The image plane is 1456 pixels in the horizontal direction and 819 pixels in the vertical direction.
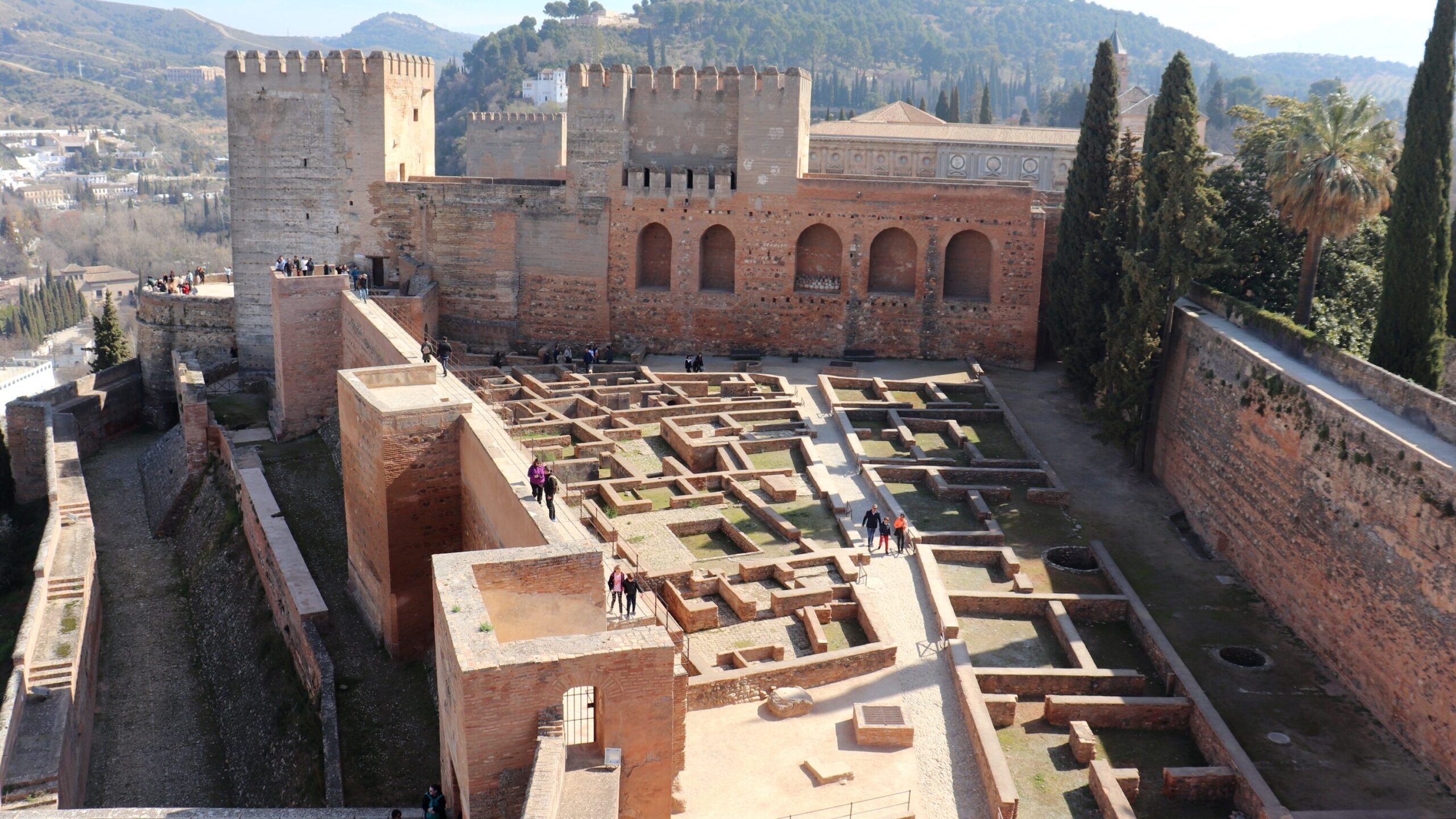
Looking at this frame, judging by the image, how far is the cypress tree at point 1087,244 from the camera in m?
26.1

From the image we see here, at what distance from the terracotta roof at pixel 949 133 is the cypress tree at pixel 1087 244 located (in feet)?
52.1

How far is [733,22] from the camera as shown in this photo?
149 meters

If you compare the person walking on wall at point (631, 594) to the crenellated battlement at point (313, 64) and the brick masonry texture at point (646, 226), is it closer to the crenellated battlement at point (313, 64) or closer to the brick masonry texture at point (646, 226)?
the brick masonry texture at point (646, 226)

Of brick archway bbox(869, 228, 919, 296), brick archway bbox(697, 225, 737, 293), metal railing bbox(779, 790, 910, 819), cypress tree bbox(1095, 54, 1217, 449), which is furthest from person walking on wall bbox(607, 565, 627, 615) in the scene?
brick archway bbox(869, 228, 919, 296)

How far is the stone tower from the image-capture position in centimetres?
2972

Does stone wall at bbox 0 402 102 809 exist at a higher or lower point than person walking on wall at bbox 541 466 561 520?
lower

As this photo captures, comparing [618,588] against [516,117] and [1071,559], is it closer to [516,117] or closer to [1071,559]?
[1071,559]

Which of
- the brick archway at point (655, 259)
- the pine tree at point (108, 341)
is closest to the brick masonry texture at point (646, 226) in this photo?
the brick archway at point (655, 259)

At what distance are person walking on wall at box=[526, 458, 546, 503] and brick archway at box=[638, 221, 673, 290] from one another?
16338 millimetres

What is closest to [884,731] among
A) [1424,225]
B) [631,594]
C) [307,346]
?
[631,594]

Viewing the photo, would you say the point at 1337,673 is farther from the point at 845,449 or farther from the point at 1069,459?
the point at 845,449

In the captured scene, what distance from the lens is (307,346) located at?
26.8 metres

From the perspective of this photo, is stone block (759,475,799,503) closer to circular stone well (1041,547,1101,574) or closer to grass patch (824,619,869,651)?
grass patch (824,619,869,651)

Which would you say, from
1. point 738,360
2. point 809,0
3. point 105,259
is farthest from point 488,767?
point 809,0
